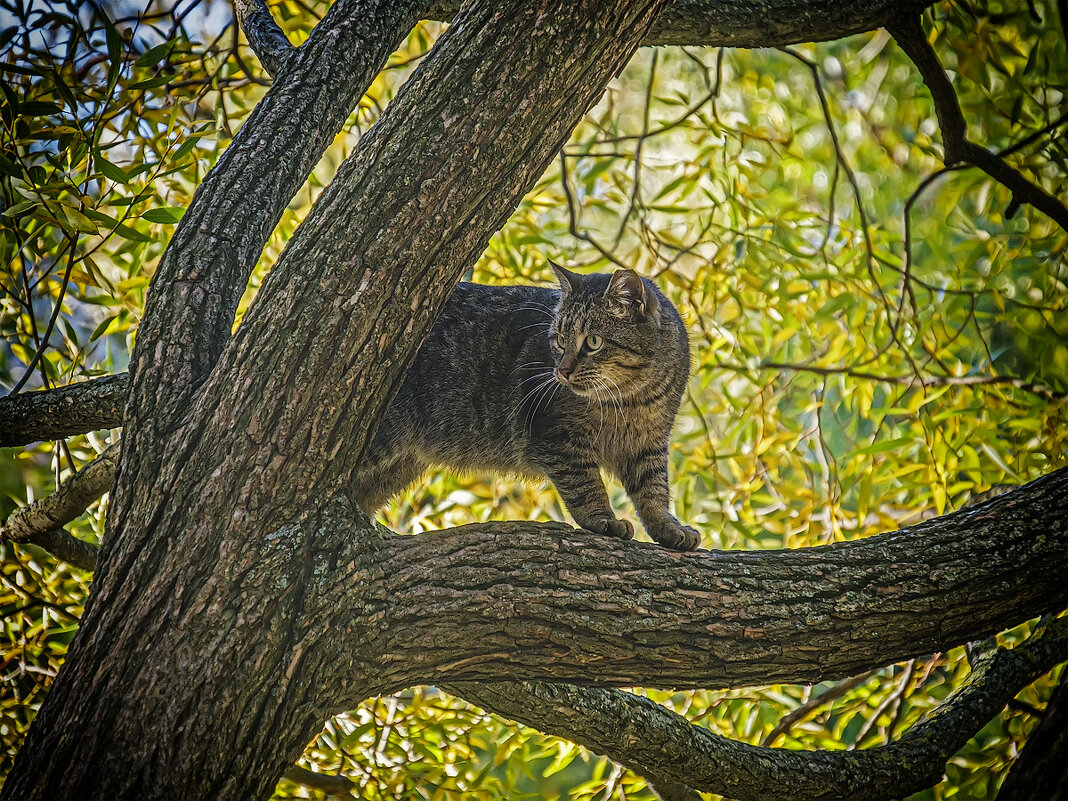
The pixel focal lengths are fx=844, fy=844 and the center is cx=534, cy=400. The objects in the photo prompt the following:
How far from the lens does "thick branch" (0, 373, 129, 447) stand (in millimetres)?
1987

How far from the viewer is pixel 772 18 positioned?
6.97ft

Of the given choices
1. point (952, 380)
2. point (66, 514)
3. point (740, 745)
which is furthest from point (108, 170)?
point (952, 380)

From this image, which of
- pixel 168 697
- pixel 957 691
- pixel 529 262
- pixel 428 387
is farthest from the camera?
pixel 529 262

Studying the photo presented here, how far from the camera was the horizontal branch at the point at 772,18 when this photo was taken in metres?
2.11

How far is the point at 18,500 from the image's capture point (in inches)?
106

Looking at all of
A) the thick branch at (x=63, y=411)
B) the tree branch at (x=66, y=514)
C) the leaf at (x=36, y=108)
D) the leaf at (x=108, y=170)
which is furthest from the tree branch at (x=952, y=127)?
the tree branch at (x=66, y=514)

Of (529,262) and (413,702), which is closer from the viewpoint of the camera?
(413,702)

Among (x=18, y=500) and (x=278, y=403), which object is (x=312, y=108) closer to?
(x=278, y=403)

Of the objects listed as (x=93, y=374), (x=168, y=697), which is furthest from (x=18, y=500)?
(x=168, y=697)

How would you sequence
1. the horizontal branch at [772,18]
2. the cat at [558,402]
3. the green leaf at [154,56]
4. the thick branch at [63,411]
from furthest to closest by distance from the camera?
the cat at [558,402] < the horizontal branch at [772,18] < the thick branch at [63,411] < the green leaf at [154,56]

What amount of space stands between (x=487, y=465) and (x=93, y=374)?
125 cm

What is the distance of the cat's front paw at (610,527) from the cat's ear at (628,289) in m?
0.63

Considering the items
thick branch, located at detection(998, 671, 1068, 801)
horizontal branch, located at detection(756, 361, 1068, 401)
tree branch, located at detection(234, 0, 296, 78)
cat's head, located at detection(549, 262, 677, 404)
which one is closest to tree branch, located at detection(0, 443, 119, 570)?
tree branch, located at detection(234, 0, 296, 78)

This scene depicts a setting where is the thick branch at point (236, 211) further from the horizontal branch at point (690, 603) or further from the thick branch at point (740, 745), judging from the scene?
the thick branch at point (740, 745)
